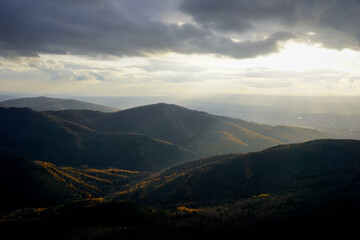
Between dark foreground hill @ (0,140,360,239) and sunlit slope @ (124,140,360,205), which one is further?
sunlit slope @ (124,140,360,205)

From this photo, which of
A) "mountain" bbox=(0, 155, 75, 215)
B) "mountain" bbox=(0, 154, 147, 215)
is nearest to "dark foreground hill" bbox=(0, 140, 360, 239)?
"mountain" bbox=(0, 155, 75, 215)

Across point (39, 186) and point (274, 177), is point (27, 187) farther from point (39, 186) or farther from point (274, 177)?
point (274, 177)

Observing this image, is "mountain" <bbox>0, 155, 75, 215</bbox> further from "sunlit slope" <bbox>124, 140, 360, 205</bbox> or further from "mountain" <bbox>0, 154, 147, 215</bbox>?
"sunlit slope" <bbox>124, 140, 360, 205</bbox>

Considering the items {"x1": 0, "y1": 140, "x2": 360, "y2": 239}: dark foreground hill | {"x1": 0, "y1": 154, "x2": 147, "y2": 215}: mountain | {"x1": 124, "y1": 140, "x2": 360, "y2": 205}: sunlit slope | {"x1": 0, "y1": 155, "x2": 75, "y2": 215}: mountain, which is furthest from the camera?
{"x1": 0, "y1": 154, "x2": 147, "y2": 215}: mountain

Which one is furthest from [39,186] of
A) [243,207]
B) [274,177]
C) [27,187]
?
[274,177]

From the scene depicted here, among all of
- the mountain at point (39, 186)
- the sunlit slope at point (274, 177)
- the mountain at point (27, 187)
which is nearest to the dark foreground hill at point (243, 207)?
the sunlit slope at point (274, 177)

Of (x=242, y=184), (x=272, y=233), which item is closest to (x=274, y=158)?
(x=242, y=184)

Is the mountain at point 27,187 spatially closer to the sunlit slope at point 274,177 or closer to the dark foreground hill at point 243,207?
the dark foreground hill at point 243,207
